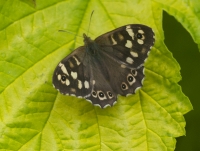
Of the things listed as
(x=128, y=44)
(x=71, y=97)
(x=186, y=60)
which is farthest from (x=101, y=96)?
(x=186, y=60)

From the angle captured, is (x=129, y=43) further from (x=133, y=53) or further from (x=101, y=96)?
(x=101, y=96)

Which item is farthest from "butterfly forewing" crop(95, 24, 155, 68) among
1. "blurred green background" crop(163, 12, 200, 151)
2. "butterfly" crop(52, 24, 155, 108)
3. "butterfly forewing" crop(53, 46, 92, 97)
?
"blurred green background" crop(163, 12, 200, 151)

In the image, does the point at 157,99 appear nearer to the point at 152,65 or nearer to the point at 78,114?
the point at 152,65

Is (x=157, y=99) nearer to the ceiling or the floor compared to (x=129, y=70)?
nearer to the floor

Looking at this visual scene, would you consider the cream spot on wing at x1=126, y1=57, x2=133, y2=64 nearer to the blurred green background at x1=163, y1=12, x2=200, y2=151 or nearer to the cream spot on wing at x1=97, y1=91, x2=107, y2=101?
the cream spot on wing at x1=97, y1=91, x2=107, y2=101

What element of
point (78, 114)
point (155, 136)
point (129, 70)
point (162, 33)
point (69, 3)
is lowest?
point (155, 136)

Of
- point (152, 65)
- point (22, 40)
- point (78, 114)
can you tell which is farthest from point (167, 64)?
point (22, 40)

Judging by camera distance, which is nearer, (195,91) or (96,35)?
(96,35)
